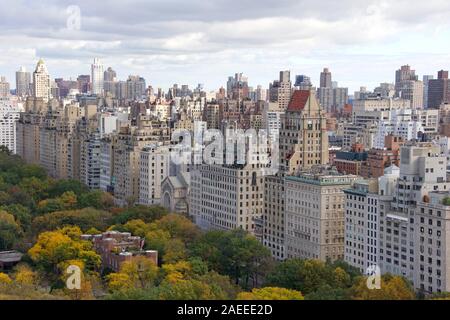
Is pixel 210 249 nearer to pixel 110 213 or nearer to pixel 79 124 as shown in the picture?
pixel 110 213

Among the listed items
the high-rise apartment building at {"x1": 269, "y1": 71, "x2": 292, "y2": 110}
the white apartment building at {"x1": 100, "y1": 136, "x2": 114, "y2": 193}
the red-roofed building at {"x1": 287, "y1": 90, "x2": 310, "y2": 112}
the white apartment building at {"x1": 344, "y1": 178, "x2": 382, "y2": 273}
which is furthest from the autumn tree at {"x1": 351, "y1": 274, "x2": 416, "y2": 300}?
the high-rise apartment building at {"x1": 269, "y1": 71, "x2": 292, "y2": 110}

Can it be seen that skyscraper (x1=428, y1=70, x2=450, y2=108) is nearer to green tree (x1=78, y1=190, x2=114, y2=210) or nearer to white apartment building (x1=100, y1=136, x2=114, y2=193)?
white apartment building (x1=100, y1=136, x2=114, y2=193)

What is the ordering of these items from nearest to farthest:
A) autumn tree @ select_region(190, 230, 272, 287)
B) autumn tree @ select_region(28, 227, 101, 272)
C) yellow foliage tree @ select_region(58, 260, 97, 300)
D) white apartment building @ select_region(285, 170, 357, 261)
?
yellow foliage tree @ select_region(58, 260, 97, 300) → autumn tree @ select_region(28, 227, 101, 272) → autumn tree @ select_region(190, 230, 272, 287) → white apartment building @ select_region(285, 170, 357, 261)

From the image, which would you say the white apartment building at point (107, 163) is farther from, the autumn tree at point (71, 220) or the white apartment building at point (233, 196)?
the autumn tree at point (71, 220)

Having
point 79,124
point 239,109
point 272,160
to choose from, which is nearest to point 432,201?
point 272,160

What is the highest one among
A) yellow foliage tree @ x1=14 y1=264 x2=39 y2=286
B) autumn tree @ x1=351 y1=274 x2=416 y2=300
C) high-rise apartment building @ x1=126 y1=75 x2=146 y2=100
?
high-rise apartment building @ x1=126 y1=75 x2=146 y2=100

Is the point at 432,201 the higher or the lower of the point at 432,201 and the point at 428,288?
the higher
